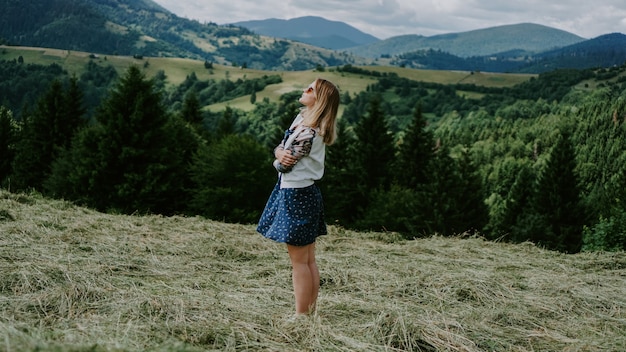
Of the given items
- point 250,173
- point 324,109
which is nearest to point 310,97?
point 324,109

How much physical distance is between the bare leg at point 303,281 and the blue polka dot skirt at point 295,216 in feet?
0.34

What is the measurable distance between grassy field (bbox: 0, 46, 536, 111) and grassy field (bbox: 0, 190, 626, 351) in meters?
130

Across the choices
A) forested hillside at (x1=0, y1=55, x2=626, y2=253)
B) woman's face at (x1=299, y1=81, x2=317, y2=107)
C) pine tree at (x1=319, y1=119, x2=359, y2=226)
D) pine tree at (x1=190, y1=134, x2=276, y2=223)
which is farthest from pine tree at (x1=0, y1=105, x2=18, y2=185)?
woman's face at (x1=299, y1=81, x2=317, y2=107)

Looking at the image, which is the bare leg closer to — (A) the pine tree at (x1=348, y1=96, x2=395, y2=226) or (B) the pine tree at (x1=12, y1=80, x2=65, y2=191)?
(A) the pine tree at (x1=348, y1=96, x2=395, y2=226)

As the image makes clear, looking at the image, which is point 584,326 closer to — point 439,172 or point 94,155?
point 94,155

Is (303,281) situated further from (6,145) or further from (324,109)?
(6,145)

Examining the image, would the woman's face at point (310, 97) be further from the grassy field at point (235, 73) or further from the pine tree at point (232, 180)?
the grassy field at point (235, 73)

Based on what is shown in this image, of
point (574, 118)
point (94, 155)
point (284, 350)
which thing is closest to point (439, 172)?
point (94, 155)

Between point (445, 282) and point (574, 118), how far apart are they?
9873cm

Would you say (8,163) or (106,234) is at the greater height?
(106,234)

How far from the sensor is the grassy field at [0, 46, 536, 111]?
145 metres

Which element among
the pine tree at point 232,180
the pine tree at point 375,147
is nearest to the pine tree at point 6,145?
the pine tree at point 232,180

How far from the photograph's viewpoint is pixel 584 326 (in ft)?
13.8

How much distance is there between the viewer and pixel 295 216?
13.5 ft
